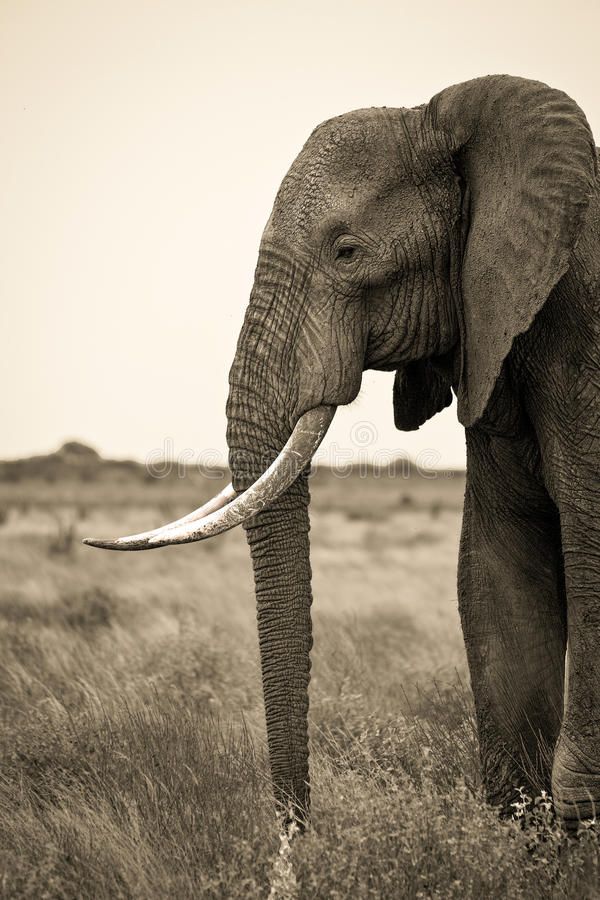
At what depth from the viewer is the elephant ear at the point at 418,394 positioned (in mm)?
5867

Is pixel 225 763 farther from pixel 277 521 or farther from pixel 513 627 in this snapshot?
pixel 277 521

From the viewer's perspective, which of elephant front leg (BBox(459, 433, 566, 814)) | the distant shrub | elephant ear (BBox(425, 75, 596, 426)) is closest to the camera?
elephant ear (BBox(425, 75, 596, 426))

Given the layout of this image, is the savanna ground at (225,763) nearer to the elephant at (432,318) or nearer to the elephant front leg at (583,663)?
the elephant front leg at (583,663)

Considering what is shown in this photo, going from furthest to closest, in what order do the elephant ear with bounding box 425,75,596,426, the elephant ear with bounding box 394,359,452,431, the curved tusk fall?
the elephant ear with bounding box 394,359,452,431
the elephant ear with bounding box 425,75,596,426
the curved tusk

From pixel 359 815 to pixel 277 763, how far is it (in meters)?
0.35

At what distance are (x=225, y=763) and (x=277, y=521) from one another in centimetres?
165

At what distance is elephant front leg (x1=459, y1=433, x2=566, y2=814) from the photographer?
225 inches

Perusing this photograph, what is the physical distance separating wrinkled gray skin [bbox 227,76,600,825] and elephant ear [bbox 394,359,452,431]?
599 mm

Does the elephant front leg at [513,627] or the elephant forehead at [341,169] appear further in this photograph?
the elephant front leg at [513,627]

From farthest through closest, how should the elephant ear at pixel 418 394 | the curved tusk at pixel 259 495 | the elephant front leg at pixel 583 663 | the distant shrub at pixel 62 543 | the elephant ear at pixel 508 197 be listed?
the distant shrub at pixel 62 543
the elephant ear at pixel 418 394
the elephant front leg at pixel 583 663
the elephant ear at pixel 508 197
the curved tusk at pixel 259 495

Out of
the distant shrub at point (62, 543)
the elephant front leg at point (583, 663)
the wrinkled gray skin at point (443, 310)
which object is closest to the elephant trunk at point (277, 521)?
the wrinkled gray skin at point (443, 310)

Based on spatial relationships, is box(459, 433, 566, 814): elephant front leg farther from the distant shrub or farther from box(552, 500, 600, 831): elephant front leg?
the distant shrub

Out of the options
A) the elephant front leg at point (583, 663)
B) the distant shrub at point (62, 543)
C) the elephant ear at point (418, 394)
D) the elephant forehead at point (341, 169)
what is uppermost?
the elephant forehead at point (341, 169)

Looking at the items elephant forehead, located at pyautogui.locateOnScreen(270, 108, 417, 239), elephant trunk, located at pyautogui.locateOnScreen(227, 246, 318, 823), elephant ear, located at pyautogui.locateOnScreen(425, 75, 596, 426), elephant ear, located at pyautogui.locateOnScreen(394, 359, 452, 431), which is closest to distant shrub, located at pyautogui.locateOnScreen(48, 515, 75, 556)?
elephant ear, located at pyautogui.locateOnScreen(394, 359, 452, 431)
